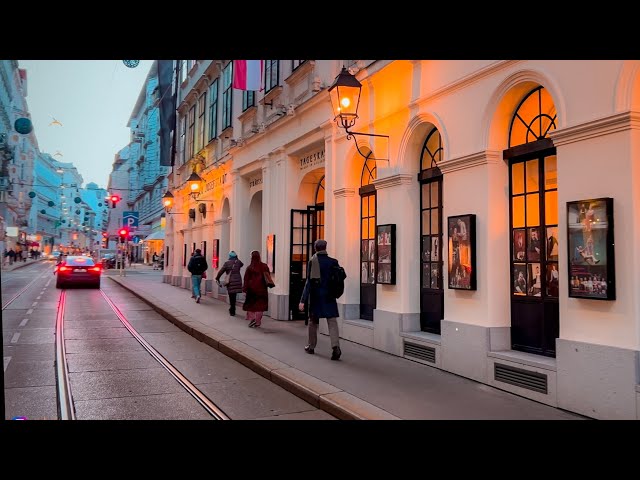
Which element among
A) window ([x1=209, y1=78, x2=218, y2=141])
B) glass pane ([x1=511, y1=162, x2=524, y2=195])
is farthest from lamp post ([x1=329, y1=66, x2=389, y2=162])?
window ([x1=209, y1=78, x2=218, y2=141])

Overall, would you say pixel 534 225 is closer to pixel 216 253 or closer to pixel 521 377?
pixel 521 377

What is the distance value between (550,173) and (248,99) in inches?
453

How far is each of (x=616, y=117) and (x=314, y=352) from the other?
5.57 m

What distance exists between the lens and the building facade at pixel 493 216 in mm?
4906

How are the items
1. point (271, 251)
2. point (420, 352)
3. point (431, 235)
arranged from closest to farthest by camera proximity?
point (420, 352) < point (431, 235) < point (271, 251)

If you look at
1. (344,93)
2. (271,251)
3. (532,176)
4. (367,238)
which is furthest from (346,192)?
(532,176)

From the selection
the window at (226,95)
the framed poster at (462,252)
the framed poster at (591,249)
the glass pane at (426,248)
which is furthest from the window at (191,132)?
the framed poster at (591,249)

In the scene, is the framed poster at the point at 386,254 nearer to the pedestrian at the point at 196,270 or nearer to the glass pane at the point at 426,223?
the glass pane at the point at 426,223

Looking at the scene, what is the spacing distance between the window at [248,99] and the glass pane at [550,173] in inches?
427

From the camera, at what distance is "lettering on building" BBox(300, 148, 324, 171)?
12.0 meters

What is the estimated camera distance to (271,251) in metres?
13.7
